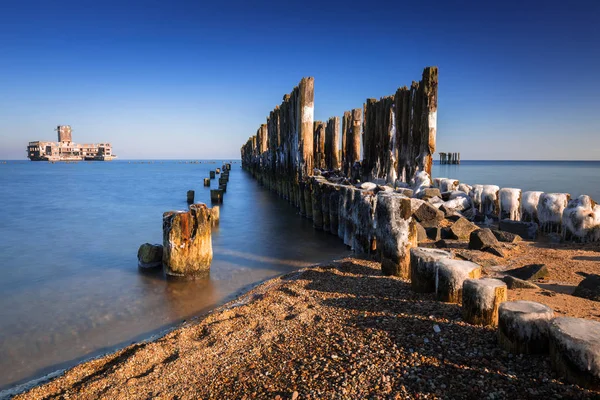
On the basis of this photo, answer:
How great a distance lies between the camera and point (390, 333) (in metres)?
3.20

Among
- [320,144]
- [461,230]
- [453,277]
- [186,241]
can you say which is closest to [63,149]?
[320,144]

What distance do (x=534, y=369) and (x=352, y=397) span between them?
128 cm

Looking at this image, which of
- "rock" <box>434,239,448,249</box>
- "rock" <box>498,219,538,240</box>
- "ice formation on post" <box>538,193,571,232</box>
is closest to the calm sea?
"rock" <box>434,239,448,249</box>

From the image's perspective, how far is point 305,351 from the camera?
3.15 meters

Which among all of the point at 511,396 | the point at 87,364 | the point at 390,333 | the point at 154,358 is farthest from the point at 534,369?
the point at 87,364

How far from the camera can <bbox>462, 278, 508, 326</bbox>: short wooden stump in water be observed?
309cm

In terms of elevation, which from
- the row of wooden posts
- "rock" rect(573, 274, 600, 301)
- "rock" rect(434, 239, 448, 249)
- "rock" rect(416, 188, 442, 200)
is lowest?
"rock" rect(434, 239, 448, 249)

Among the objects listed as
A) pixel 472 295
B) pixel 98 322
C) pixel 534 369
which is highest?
pixel 472 295

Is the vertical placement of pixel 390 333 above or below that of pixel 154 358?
above

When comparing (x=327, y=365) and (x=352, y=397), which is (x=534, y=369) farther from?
(x=327, y=365)

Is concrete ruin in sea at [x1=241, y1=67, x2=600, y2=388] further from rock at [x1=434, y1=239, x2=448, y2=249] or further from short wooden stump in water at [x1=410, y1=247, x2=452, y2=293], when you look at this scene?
rock at [x1=434, y1=239, x2=448, y2=249]

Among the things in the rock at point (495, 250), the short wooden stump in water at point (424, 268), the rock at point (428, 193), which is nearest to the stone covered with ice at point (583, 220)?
the rock at point (495, 250)

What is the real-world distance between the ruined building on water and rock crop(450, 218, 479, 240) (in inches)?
5523

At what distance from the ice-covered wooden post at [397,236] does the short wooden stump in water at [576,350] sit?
2594 mm
